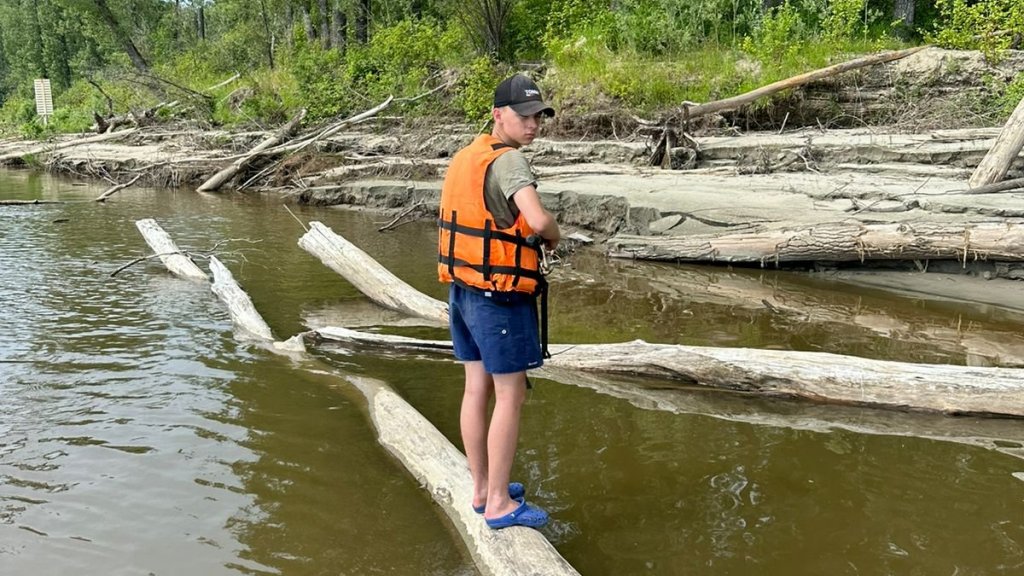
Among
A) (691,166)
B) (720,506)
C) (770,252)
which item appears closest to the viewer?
(720,506)

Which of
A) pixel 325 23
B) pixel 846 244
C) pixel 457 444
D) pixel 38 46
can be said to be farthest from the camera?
pixel 38 46

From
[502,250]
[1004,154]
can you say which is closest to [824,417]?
[502,250]

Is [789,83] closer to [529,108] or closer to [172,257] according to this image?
[172,257]

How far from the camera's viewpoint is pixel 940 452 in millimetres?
4246

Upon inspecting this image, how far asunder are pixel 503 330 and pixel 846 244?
6.49 m

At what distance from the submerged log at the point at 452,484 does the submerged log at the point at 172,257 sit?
4.36 m

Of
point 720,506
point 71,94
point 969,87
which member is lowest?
point 720,506

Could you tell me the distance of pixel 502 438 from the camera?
3209 millimetres

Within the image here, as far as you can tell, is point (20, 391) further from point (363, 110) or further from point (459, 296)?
point (363, 110)

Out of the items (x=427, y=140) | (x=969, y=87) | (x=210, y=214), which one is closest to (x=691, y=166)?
(x=969, y=87)

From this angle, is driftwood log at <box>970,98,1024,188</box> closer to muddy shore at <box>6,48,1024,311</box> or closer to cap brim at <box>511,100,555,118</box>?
muddy shore at <box>6,48,1024,311</box>

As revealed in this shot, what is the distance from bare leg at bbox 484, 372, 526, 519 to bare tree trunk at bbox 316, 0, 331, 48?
24732 millimetres

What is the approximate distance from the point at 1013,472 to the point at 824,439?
36.1 inches

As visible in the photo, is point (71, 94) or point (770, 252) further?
point (71, 94)
